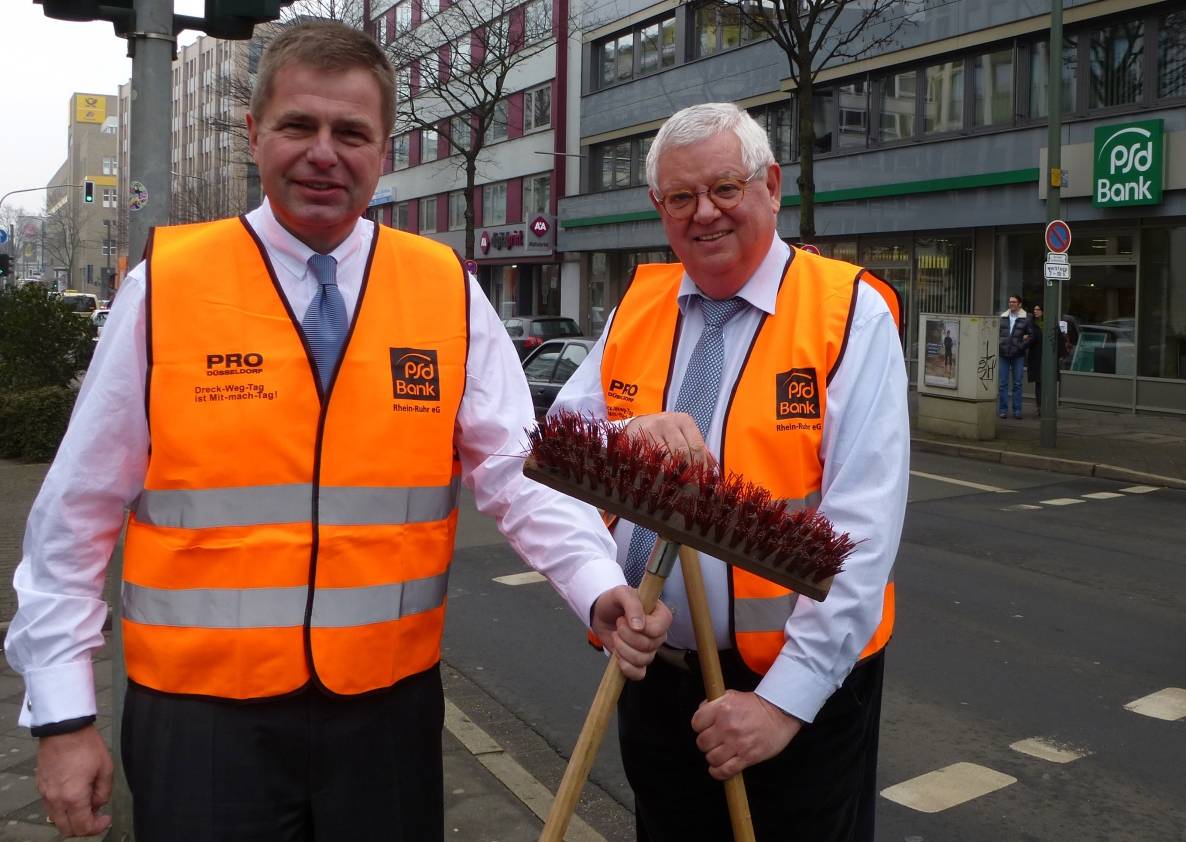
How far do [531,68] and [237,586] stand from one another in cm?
3927

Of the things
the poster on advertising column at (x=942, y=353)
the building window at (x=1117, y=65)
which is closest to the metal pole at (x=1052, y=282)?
the poster on advertising column at (x=942, y=353)

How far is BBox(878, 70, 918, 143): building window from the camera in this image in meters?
23.3

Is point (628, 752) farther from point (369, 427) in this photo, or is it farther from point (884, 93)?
point (884, 93)

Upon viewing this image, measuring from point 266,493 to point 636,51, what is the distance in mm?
33641

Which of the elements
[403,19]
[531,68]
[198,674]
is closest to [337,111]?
[198,674]

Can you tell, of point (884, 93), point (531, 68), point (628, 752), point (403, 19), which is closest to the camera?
point (628, 752)

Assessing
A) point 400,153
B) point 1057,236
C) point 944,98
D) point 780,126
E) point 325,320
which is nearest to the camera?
point 325,320

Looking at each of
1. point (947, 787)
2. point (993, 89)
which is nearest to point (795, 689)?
point (947, 787)

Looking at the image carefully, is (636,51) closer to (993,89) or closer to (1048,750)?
(993,89)

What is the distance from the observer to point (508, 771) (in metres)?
4.45

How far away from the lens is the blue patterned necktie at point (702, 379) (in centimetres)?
246

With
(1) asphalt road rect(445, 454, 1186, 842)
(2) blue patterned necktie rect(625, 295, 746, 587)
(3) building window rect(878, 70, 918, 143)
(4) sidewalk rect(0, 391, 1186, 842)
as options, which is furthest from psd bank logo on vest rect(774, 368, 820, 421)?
(3) building window rect(878, 70, 918, 143)

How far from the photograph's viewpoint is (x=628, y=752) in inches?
104

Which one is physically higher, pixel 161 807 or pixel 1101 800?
pixel 161 807
